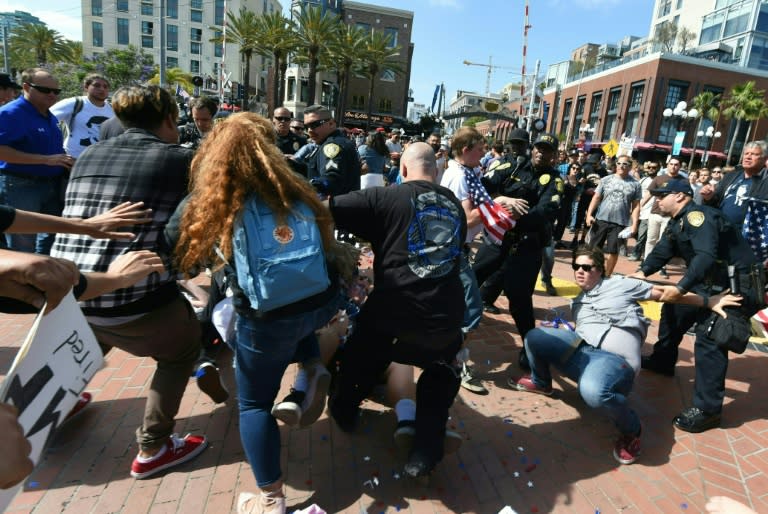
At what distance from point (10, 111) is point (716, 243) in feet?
20.1

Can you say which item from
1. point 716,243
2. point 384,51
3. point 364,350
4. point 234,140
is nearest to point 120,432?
point 364,350

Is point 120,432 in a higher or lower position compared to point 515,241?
lower

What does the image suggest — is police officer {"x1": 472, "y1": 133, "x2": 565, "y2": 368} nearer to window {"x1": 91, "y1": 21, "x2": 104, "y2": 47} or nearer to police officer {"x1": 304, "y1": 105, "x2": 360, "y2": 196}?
police officer {"x1": 304, "y1": 105, "x2": 360, "y2": 196}

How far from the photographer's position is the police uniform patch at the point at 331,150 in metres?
4.02

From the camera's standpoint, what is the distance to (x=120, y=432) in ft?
9.09

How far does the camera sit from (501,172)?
4.37 meters

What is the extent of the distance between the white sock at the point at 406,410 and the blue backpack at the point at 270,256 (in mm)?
1145

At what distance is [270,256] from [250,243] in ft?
0.31

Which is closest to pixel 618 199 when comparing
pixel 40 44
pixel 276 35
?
pixel 276 35

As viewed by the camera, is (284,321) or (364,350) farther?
(364,350)

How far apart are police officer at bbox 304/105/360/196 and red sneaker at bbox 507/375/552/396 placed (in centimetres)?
228

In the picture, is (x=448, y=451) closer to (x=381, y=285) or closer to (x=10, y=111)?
(x=381, y=285)

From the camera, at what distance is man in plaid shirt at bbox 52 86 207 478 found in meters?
2.12

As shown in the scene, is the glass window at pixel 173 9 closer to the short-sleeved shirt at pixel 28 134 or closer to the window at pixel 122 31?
the window at pixel 122 31
